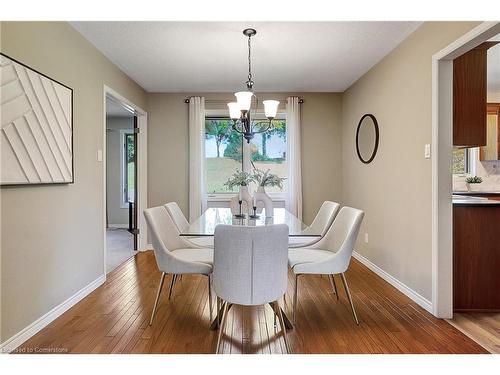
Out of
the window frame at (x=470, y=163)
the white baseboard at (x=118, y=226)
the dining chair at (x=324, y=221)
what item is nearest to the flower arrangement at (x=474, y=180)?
the window frame at (x=470, y=163)

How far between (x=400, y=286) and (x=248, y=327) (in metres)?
1.69

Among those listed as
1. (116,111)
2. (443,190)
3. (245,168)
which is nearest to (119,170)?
(116,111)

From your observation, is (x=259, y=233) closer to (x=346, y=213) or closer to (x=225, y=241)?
(x=225, y=241)

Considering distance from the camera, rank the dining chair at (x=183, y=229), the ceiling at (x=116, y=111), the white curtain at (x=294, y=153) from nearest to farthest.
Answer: the dining chair at (x=183, y=229) → the white curtain at (x=294, y=153) → the ceiling at (x=116, y=111)

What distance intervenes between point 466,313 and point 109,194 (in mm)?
6821

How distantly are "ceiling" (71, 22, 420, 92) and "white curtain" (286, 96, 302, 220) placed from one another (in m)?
0.44

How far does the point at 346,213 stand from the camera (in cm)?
273

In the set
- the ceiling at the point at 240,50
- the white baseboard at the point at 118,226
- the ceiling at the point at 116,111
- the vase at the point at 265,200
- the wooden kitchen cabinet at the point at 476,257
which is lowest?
the white baseboard at the point at 118,226

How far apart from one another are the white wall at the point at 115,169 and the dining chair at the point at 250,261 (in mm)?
6058

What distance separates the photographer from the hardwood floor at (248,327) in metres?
2.09

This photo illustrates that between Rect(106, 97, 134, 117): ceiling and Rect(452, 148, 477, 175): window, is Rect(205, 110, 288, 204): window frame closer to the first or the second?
Rect(106, 97, 134, 117): ceiling

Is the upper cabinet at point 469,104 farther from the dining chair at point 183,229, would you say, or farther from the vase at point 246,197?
the dining chair at point 183,229

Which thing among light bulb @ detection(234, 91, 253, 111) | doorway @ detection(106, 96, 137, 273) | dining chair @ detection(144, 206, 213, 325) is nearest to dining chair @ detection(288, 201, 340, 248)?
dining chair @ detection(144, 206, 213, 325)

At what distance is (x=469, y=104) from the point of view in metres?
2.77
